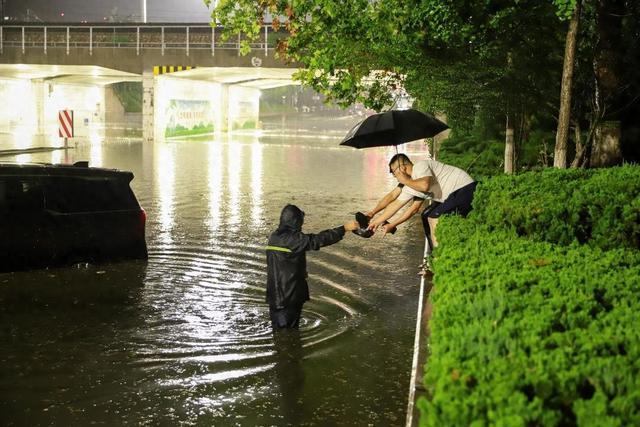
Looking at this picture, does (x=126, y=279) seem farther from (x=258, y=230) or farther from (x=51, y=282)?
(x=258, y=230)

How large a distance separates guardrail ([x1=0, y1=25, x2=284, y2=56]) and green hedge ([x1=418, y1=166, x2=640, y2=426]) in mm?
35814

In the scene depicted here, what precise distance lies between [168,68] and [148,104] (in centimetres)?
280

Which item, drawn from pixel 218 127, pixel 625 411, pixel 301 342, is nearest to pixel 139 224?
pixel 301 342

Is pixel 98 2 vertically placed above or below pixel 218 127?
above

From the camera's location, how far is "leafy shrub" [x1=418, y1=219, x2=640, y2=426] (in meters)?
2.67

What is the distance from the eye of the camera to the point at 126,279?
9.85 meters

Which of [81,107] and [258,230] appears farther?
[81,107]

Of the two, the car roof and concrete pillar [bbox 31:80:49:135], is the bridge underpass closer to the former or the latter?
concrete pillar [bbox 31:80:49:135]

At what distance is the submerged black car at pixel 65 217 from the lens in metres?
9.73

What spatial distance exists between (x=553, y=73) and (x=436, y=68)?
1999 mm

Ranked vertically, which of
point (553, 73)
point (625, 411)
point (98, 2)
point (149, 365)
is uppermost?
point (98, 2)

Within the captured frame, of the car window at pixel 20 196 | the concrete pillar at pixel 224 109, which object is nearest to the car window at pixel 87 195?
the car window at pixel 20 196

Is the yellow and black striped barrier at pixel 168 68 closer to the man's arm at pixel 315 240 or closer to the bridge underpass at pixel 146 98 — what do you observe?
the bridge underpass at pixel 146 98

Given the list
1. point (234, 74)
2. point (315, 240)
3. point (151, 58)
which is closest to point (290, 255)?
point (315, 240)
